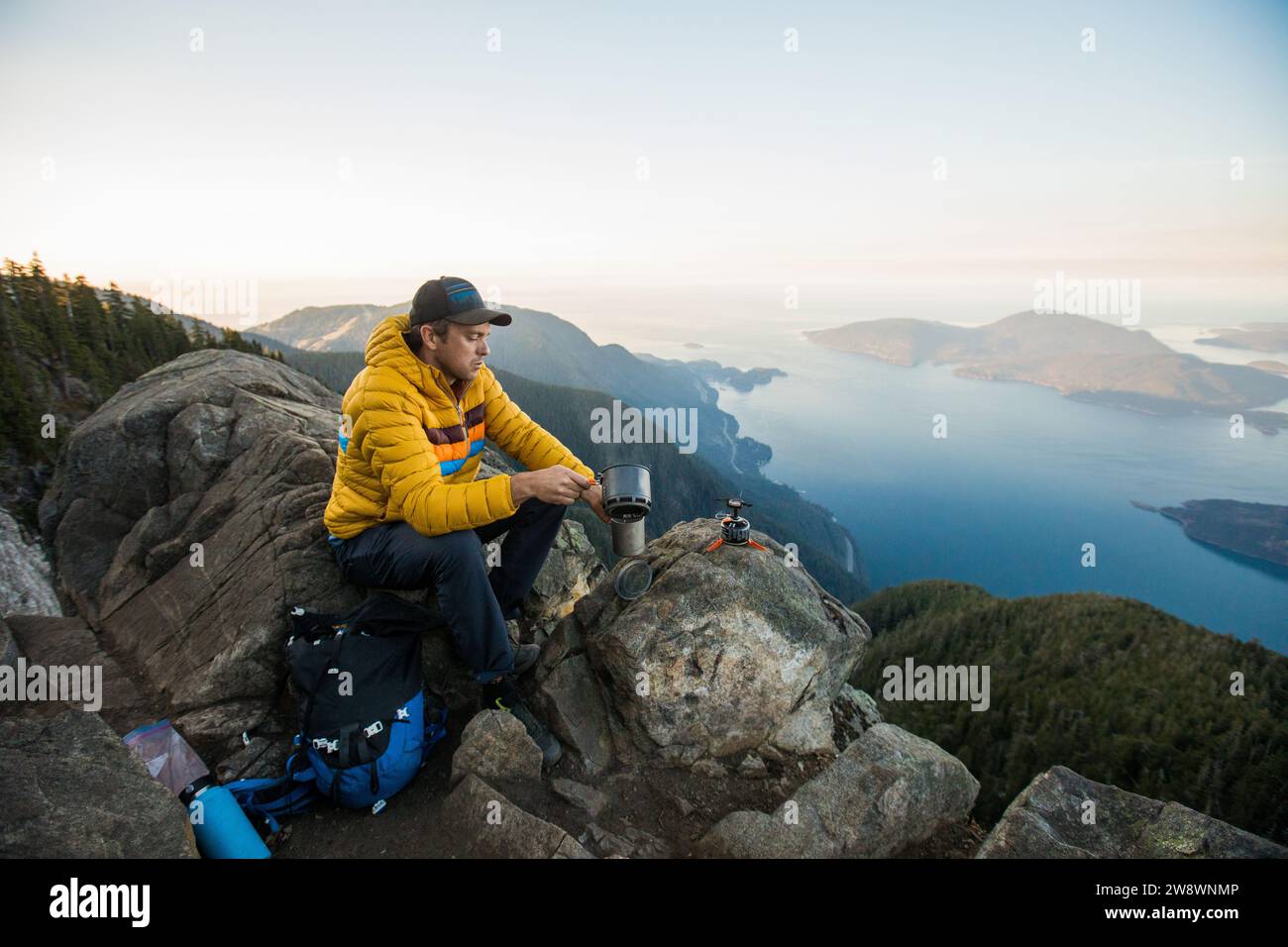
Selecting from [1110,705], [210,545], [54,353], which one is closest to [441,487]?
[210,545]

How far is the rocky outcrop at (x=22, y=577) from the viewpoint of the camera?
7773 millimetres

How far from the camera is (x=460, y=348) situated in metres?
5.88

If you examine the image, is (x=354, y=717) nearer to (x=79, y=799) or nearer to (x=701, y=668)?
(x=79, y=799)

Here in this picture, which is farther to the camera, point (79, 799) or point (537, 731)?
point (537, 731)

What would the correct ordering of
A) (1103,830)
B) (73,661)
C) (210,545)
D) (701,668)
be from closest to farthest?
1. (1103,830)
2. (701,668)
3. (73,661)
4. (210,545)

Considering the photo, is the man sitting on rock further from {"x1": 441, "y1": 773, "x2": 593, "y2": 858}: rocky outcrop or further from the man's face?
{"x1": 441, "y1": 773, "x2": 593, "y2": 858}: rocky outcrop

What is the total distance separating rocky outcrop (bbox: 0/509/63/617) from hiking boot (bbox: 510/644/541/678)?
6.64 meters

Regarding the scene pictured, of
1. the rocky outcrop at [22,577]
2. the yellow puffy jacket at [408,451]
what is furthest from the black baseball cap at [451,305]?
the rocky outcrop at [22,577]

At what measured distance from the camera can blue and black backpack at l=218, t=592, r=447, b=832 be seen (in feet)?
17.7

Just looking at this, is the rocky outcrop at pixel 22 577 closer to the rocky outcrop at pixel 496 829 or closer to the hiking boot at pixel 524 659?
the hiking boot at pixel 524 659

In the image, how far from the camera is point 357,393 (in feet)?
18.4

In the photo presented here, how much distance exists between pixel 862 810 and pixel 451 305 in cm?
634

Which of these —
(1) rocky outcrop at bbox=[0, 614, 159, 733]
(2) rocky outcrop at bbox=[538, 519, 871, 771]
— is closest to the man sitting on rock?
(2) rocky outcrop at bbox=[538, 519, 871, 771]
